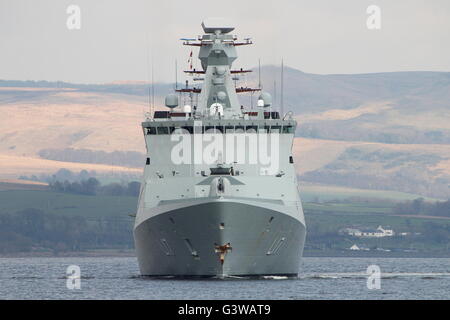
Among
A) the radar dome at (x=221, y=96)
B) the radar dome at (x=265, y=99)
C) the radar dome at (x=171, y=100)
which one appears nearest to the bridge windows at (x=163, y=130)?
the radar dome at (x=171, y=100)

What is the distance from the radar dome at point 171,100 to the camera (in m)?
79.7

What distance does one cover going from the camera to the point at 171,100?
261 feet

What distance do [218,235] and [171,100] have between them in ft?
46.0

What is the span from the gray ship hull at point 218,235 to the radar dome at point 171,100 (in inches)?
385

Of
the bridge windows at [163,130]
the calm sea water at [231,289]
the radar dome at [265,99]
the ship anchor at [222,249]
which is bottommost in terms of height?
the calm sea water at [231,289]

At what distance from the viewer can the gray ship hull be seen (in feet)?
224

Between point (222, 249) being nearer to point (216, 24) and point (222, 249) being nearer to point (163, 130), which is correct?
point (163, 130)

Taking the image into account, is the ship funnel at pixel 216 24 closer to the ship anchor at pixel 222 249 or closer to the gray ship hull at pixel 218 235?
the gray ship hull at pixel 218 235

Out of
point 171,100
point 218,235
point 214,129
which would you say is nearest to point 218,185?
point 218,235

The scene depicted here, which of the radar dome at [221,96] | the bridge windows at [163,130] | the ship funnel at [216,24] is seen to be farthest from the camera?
the ship funnel at [216,24]

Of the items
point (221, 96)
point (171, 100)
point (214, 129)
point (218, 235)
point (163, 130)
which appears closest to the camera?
point (218, 235)
